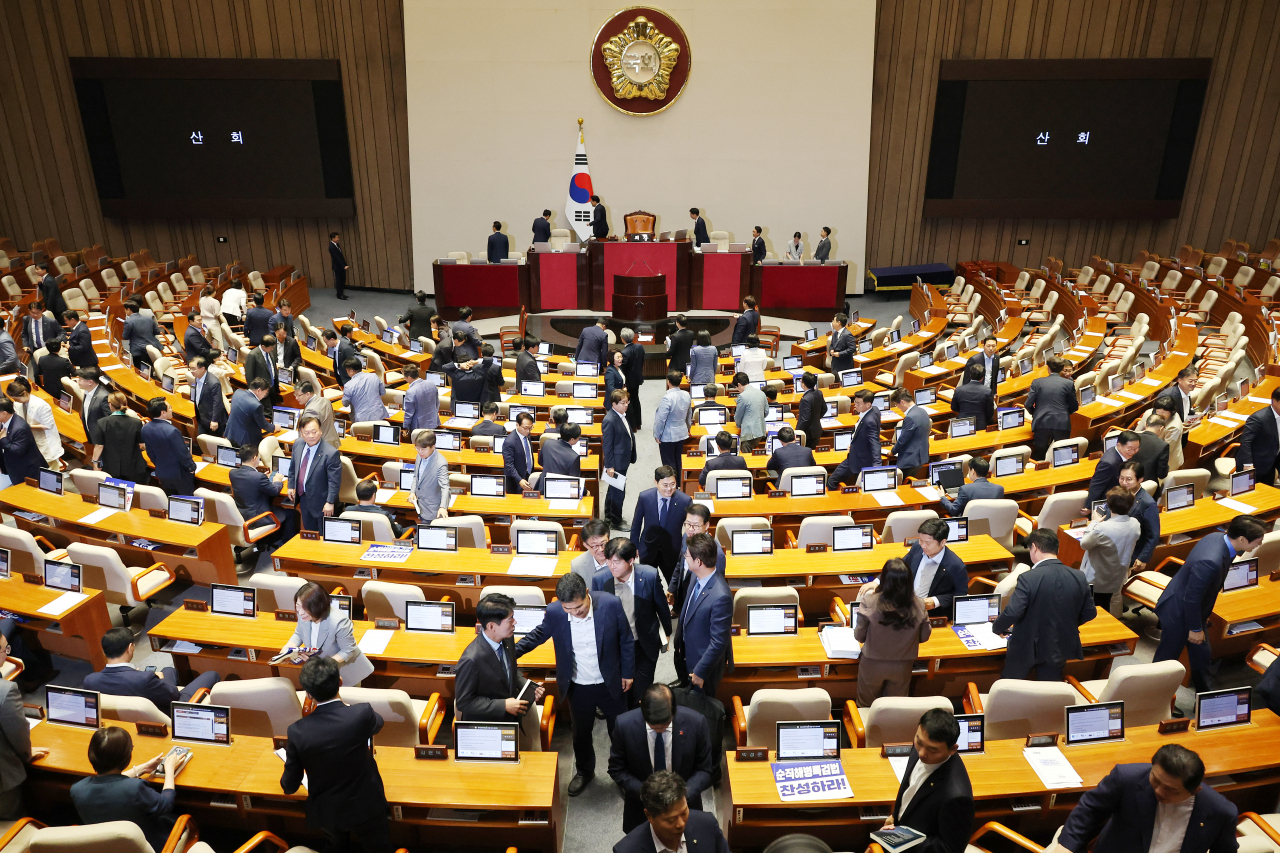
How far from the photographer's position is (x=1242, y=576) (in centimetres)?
540

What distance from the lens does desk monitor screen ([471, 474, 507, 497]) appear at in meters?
6.88

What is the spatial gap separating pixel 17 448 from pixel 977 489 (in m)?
7.77

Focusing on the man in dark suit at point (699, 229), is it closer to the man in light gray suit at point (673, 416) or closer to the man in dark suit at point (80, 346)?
the man in light gray suit at point (673, 416)

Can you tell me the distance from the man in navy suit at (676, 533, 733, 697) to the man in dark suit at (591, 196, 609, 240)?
1246cm

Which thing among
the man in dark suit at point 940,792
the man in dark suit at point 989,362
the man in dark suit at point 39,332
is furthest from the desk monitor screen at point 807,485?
the man in dark suit at point 39,332

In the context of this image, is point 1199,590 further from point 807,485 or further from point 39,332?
point 39,332

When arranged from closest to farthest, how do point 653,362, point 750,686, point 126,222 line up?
1. point 750,686
2. point 653,362
3. point 126,222

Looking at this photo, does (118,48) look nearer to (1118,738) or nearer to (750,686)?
(750,686)

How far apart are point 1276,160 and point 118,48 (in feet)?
73.9

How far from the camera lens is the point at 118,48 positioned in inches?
641

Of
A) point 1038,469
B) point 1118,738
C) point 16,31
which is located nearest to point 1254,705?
point 1118,738

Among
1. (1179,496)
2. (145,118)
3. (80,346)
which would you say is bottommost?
(1179,496)

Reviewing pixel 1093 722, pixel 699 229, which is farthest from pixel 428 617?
pixel 699 229

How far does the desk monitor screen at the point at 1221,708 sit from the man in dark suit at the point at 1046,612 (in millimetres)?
592
